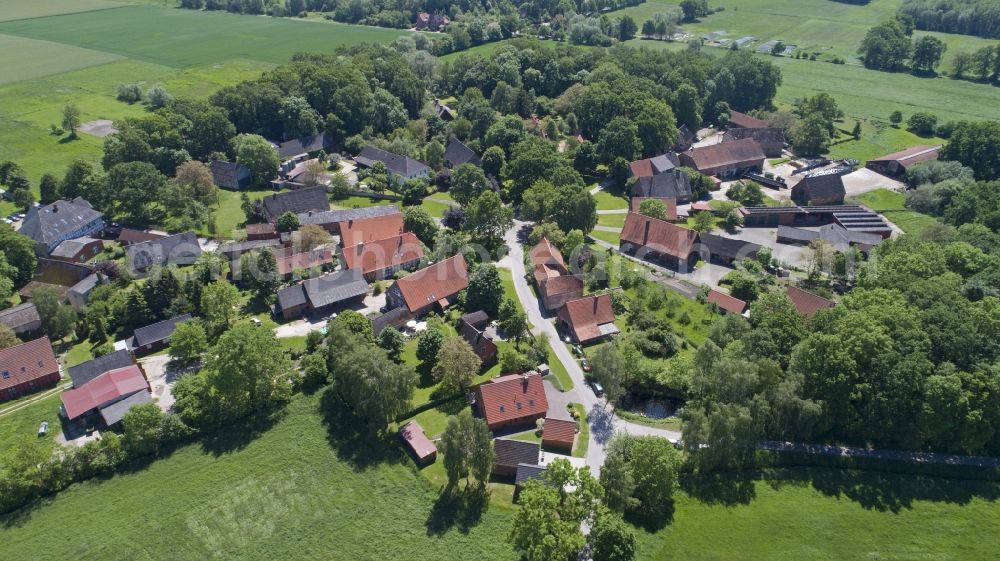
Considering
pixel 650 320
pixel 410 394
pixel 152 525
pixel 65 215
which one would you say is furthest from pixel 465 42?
pixel 152 525

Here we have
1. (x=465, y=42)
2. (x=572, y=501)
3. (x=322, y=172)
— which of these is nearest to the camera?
(x=572, y=501)

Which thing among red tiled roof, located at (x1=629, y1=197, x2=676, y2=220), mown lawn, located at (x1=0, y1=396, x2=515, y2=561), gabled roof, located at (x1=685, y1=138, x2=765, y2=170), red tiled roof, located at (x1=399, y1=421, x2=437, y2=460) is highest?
gabled roof, located at (x1=685, y1=138, x2=765, y2=170)

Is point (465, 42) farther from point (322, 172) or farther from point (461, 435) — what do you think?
point (461, 435)

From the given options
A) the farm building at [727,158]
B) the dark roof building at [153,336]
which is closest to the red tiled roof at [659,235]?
the farm building at [727,158]

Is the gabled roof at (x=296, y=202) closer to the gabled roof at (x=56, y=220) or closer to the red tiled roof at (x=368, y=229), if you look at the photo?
the red tiled roof at (x=368, y=229)

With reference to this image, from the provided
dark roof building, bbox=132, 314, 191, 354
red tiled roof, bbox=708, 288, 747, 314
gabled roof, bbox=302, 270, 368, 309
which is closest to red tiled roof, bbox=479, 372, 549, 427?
gabled roof, bbox=302, 270, 368, 309

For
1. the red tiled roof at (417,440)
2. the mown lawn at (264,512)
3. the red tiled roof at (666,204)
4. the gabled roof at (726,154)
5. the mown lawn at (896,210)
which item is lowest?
the mown lawn at (264,512)

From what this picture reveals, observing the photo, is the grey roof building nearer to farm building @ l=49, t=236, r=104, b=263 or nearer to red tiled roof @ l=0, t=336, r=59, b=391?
farm building @ l=49, t=236, r=104, b=263
